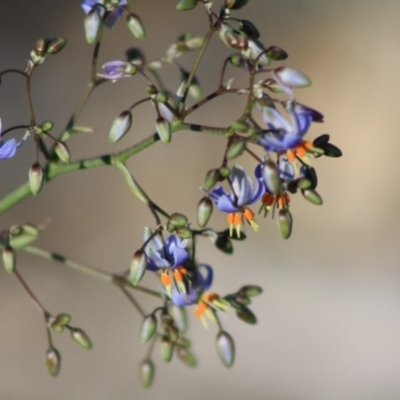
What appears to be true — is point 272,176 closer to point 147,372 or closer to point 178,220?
point 178,220

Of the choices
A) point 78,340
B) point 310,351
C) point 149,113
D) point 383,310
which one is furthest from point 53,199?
point 78,340

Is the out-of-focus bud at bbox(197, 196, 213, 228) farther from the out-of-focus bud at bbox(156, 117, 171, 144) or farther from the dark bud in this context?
the dark bud

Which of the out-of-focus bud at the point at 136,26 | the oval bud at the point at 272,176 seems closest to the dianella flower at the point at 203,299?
the oval bud at the point at 272,176

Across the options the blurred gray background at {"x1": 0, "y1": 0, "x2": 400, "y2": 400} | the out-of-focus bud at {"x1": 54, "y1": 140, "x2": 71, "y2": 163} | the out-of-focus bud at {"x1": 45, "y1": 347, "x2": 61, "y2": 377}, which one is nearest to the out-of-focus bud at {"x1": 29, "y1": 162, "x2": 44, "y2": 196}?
the out-of-focus bud at {"x1": 54, "y1": 140, "x2": 71, "y2": 163}

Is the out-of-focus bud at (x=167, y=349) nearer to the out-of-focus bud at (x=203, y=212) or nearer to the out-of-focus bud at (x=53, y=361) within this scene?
the out-of-focus bud at (x=53, y=361)

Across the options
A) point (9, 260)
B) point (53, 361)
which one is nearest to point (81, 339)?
point (53, 361)

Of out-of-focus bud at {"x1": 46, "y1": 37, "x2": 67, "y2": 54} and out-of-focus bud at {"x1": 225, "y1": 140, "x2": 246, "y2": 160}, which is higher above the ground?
out-of-focus bud at {"x1": 46, "y1": 37, "x2": 67, "y2": 54}

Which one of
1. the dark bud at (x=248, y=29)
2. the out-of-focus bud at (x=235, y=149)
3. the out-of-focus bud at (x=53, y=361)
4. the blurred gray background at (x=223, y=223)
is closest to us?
the out-of-focus bud at (x=235, y=149)
